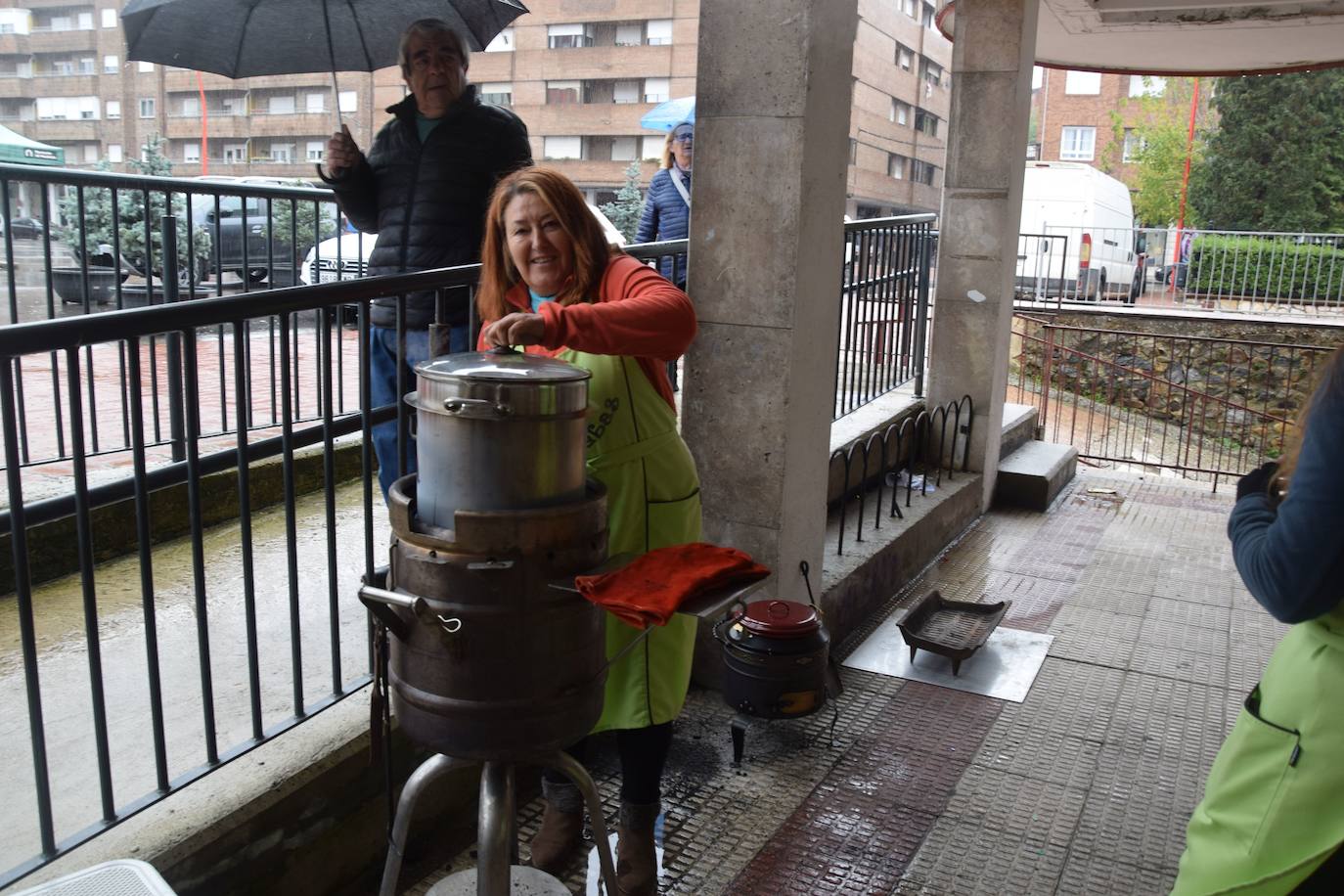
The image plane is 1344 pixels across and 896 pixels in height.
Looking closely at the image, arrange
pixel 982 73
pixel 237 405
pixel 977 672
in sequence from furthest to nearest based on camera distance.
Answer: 1. pixel 982 73
2. pixel 977 672
3. pixel 237 405

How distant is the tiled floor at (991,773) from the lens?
3248 millimetres

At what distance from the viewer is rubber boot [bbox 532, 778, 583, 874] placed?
306 cm

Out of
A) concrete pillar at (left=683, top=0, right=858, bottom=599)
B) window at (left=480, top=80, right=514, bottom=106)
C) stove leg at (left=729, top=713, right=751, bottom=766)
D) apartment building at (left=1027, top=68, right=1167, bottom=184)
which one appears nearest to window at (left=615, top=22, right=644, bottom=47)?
window at (left=480, top=80, right=514, bottom=106)

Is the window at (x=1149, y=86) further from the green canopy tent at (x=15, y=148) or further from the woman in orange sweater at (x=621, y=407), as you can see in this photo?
the woman in orange sweater at (x=621, y=407)

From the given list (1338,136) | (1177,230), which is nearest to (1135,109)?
(1338,136)

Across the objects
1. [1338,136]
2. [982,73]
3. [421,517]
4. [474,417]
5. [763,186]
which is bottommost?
[421,517]

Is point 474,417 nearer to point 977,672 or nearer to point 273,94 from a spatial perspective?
point 977,672

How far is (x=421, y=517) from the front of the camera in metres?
2.11

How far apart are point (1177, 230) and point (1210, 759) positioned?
2206cm

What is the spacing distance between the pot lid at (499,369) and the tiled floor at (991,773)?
1.72 meters

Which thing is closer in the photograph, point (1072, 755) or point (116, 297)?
point (1072, 755)

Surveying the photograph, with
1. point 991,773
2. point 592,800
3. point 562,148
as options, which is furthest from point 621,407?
point 562,148

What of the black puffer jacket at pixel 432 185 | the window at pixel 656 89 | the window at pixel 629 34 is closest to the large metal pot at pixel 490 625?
the black puffer jacket at pixel 432 185

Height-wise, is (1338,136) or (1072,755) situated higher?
(1338,136)
